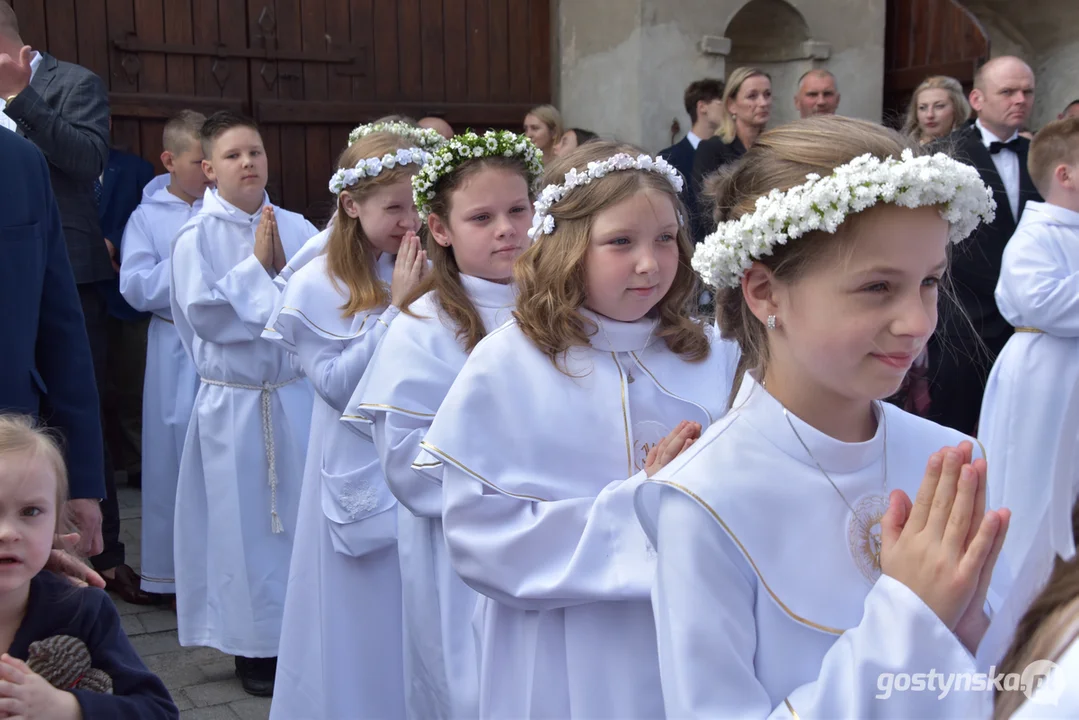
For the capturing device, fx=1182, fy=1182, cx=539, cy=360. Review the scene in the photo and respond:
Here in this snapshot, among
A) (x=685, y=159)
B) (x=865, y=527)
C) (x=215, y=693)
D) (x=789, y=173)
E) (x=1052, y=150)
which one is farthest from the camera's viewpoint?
(x=685, y=159)

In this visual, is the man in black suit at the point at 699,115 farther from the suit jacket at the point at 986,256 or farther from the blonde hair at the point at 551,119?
the suit jacket at the point at 986,256

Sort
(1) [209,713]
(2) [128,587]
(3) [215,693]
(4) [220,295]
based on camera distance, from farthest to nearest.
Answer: (2) [128,587], (4) [220,295], (3) [215,693], (1) [209,713]

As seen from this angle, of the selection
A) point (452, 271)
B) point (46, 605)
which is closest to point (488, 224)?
point (452, 271)

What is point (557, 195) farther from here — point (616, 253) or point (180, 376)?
point (180, 376)

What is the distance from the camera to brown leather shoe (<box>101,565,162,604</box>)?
17.9 feet

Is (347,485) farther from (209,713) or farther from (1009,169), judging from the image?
(1009,169)

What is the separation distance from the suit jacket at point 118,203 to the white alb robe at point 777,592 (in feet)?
18.6

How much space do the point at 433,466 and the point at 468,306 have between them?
69cm

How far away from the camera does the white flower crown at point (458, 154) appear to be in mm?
3260

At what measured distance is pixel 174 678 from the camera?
4.52 m

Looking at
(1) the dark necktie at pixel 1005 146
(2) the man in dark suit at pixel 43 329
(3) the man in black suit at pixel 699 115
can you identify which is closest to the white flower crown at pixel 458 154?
(2) the man in dark suit at pixel 43 329

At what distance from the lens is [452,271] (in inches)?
127

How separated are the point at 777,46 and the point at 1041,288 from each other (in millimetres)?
4753

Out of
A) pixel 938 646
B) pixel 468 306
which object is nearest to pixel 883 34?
pixel 468 306
